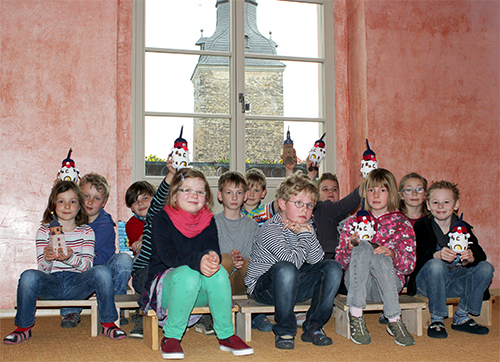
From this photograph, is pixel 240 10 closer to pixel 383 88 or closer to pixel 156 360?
pixel 383 88

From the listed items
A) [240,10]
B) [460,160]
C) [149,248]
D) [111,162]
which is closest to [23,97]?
[111,162]

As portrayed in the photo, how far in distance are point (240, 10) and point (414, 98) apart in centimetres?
174

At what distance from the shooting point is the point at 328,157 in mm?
4387

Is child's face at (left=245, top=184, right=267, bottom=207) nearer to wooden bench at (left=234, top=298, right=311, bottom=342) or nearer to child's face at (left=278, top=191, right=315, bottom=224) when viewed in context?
child's face at (left=278, top=191, right=315, bottom=224)

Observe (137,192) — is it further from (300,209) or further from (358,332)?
(358,332)

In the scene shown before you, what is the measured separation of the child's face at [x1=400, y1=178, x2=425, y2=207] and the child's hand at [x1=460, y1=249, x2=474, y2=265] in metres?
0.57

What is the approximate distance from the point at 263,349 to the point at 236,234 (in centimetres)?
88

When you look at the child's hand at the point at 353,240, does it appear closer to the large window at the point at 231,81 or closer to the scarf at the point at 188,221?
the scarf at the point at 188,221

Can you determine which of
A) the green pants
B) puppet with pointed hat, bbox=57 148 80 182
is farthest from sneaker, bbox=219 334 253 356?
puppet with pointed hat, bbox=57 148 80 182

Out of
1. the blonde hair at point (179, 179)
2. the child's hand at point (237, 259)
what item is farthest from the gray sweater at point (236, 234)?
the blonde hair at point (179, 179)

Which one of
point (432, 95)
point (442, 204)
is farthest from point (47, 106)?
point (432, 95)

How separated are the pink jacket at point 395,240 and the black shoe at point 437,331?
0.29 metres

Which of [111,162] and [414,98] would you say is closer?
[111,162]

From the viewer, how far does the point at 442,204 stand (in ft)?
10.1
